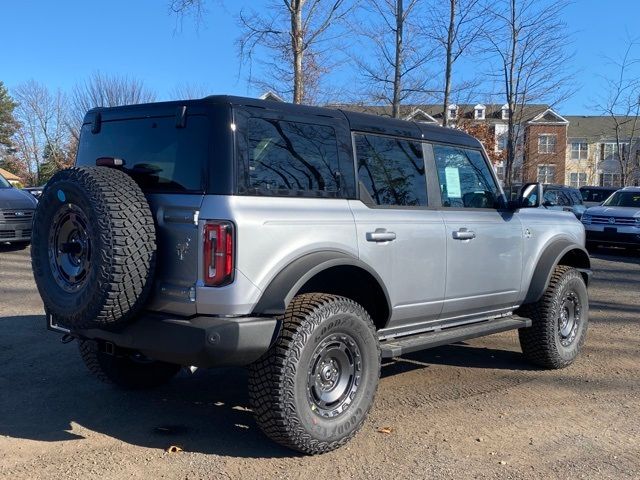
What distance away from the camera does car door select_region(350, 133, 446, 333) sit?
4.29 m

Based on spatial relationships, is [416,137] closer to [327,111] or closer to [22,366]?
[327,111]

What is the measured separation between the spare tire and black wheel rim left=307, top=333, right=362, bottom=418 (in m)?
1.10

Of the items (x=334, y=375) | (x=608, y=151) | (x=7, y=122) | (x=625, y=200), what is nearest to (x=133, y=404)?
(x=334, y=375)

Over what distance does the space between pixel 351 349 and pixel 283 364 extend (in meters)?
0.57

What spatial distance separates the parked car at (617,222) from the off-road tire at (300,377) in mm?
13413

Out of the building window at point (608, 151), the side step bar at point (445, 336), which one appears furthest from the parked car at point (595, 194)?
the building window at point (608, 151)

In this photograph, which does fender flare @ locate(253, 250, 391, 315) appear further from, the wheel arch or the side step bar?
the side step bar

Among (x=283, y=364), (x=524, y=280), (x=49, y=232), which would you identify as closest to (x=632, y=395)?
(x=524, y=280)

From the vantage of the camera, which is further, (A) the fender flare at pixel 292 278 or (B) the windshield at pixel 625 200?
(B) the windshield at pixel 625 200

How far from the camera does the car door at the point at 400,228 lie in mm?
4293

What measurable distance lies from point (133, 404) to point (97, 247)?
1807 millimetres

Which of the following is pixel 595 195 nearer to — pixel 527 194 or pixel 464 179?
pixel 527 194

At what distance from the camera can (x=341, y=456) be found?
3924 mm

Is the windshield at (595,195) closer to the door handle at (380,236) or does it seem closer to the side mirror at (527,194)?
the side mirror at (527,194)
